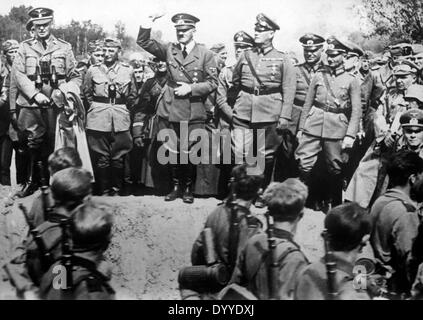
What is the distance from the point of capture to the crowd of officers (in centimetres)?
343

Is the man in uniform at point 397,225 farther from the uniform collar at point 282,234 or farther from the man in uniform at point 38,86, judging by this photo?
the man in uniform at point 38,86

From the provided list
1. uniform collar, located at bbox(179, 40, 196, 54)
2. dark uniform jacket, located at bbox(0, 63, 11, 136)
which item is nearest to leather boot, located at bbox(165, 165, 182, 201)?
uniform collar, located at bbox(179, 40, 196, 54)

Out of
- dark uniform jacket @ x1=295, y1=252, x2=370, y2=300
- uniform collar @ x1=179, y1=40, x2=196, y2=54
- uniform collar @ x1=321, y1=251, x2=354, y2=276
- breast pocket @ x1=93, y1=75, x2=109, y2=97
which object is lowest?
dark uniform jacket @ x1=295, y1=252, x2=370, y2=300

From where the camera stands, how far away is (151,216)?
4.45 metres

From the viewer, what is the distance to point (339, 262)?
2.73m

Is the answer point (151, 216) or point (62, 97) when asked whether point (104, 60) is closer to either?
point (62, 97)

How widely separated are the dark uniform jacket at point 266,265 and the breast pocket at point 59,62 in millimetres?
2142

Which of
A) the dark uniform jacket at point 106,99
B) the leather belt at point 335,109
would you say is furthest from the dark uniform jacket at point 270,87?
the dark uniform jacket at point 106,99

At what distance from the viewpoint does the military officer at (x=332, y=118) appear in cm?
421

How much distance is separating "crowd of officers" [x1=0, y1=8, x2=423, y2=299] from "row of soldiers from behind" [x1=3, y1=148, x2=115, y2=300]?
0.17 meters

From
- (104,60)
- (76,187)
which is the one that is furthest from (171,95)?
(76,187)

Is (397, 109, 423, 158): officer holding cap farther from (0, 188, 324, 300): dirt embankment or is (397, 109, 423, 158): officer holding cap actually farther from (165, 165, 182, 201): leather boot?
(165, 165, 182, 201): leather boot
